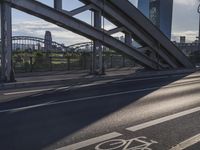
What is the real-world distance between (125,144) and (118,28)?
19.5 m

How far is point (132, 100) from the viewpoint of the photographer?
13.3 metres

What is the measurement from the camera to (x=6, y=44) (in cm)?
1936

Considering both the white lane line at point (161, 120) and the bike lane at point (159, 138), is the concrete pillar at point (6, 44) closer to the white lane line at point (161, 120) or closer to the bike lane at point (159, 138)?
the white lane line at point (161, 120)

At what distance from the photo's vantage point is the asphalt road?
24.1 ft

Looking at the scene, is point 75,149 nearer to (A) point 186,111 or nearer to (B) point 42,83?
(A) point 186,111

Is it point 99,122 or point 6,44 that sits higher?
point 6,44

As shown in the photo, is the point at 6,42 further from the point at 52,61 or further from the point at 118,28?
the point at 52,61

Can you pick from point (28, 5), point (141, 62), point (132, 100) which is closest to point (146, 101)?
point (132, 100)

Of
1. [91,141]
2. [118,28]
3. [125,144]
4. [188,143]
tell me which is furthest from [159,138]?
[118,28]

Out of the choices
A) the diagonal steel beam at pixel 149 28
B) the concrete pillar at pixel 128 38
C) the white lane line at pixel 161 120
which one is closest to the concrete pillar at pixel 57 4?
the diagonal steel beam at pixel 149 28

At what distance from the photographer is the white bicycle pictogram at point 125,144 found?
7.05 m

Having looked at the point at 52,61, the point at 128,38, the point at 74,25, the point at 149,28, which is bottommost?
the point at 52,61

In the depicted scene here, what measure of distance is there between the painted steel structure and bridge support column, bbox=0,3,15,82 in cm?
5

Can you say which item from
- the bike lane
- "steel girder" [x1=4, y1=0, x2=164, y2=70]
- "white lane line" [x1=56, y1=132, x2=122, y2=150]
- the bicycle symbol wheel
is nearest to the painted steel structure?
"steel girder" [x1=4, y1=0, x2=164, y2=70]
